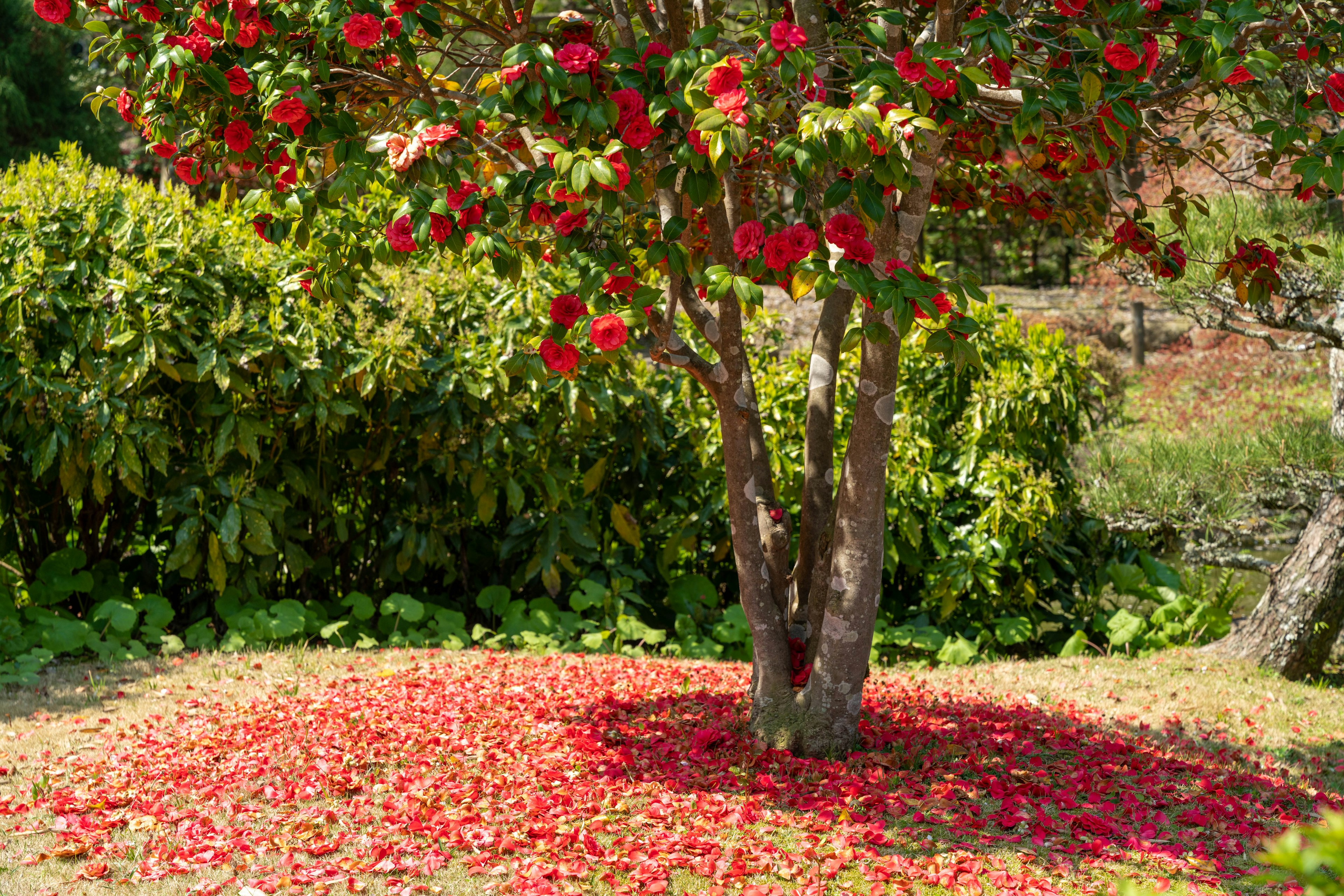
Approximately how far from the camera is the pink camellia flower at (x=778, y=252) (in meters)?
2.35

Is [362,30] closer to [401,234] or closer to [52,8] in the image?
[401,234]

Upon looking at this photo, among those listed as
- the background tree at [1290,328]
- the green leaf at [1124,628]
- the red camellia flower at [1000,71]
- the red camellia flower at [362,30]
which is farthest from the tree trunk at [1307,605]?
the red camellia flower at [362,30]

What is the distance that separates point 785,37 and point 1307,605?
12.2 ft

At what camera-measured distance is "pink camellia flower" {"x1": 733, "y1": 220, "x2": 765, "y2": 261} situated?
2.43 metres

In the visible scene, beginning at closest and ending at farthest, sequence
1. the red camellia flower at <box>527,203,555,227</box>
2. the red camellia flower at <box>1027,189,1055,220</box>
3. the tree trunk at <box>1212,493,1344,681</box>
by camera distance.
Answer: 1. the red camellia flower at <box>527,203,555,227</box>
2. the red camellia flower at <box>1027,189,1055,220</box>
3. the tree trunk at <box>1212,493,1344,681</box>

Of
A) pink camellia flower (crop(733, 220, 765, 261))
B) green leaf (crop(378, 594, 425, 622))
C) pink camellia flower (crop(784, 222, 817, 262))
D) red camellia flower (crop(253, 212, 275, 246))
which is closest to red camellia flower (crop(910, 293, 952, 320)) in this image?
pink camellia flower (crop(784, 222, 817, 262))

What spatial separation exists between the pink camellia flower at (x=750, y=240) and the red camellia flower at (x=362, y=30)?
96cm

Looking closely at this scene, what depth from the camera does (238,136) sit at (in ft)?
8.99

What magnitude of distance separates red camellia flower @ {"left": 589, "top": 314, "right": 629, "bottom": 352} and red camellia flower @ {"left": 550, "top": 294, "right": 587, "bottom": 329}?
5.6 inches

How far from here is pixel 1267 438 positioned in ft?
15.0

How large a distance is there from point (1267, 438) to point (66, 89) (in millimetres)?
14456

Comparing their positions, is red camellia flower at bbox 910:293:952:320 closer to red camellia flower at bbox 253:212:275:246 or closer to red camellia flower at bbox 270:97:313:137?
red camellia flower at bbox 270:97:313:137

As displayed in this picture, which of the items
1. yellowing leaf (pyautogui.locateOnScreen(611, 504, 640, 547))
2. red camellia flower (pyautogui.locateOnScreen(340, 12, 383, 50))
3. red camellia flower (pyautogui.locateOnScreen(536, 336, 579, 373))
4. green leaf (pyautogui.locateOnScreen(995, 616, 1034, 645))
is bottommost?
green leaf (pyautogui.locateOnScreen(995, 616, 1034, 645))

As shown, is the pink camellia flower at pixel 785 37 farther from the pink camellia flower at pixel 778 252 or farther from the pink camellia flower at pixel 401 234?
the pink camellia flower at pixel 401 234
